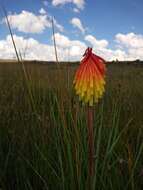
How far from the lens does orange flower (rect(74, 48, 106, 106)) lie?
110cm

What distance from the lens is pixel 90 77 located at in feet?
3.70

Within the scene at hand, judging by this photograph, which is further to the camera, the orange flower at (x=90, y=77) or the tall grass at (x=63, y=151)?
the tall grass at (x=63, y=151)

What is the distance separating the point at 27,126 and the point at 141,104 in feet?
6.31

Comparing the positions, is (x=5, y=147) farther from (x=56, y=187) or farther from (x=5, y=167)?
(x=56, y=187)

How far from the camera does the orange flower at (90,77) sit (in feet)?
3.60

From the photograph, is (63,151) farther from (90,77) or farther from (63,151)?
(90,77)

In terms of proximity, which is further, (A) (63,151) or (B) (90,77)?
(A) (63,151)

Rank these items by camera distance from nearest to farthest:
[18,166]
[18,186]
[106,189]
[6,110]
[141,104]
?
1. [106,189]
2. [18,186]
3. [18,166]
4. [6,110]
5. [141,104]

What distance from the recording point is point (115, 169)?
1860mm

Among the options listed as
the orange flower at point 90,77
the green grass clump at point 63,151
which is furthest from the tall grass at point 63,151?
the orange flower at point 90,77

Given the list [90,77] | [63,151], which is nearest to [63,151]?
[63,151]

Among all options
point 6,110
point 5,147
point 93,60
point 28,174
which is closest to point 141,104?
point 6,110

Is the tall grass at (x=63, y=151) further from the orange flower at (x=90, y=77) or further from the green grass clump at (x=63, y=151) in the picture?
the orange flower at (x=90, y=77)

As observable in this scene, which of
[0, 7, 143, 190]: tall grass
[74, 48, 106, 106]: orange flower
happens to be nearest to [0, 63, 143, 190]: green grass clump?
[0, 7, 143, 190]: tall grass
